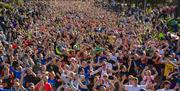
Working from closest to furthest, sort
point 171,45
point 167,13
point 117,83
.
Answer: point 117,83
point 171,45
point 167,13

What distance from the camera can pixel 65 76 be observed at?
16.8 m

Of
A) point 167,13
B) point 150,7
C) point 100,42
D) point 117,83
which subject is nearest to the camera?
point 117,83

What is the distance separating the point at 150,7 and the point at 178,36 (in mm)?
27981

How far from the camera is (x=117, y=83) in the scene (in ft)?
54.6

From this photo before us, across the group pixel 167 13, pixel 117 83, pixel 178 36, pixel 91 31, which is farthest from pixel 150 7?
pixel 117 83

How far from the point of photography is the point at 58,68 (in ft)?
62.0

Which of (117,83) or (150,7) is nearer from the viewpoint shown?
(117,83)

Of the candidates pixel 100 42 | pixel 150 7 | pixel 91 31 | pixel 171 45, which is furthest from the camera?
pixel 150 7

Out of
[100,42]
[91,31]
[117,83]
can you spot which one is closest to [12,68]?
[117,83]

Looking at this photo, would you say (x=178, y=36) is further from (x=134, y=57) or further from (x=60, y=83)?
(x=60, y=83)

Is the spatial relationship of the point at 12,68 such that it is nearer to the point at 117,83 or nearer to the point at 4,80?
the point at 4,80

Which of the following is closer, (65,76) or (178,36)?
→ (65,76)

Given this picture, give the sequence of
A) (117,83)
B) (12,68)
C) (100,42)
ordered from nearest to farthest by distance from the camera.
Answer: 1. (117,83)
2. (12,68)
3. (100,42)

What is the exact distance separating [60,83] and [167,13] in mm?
26029
